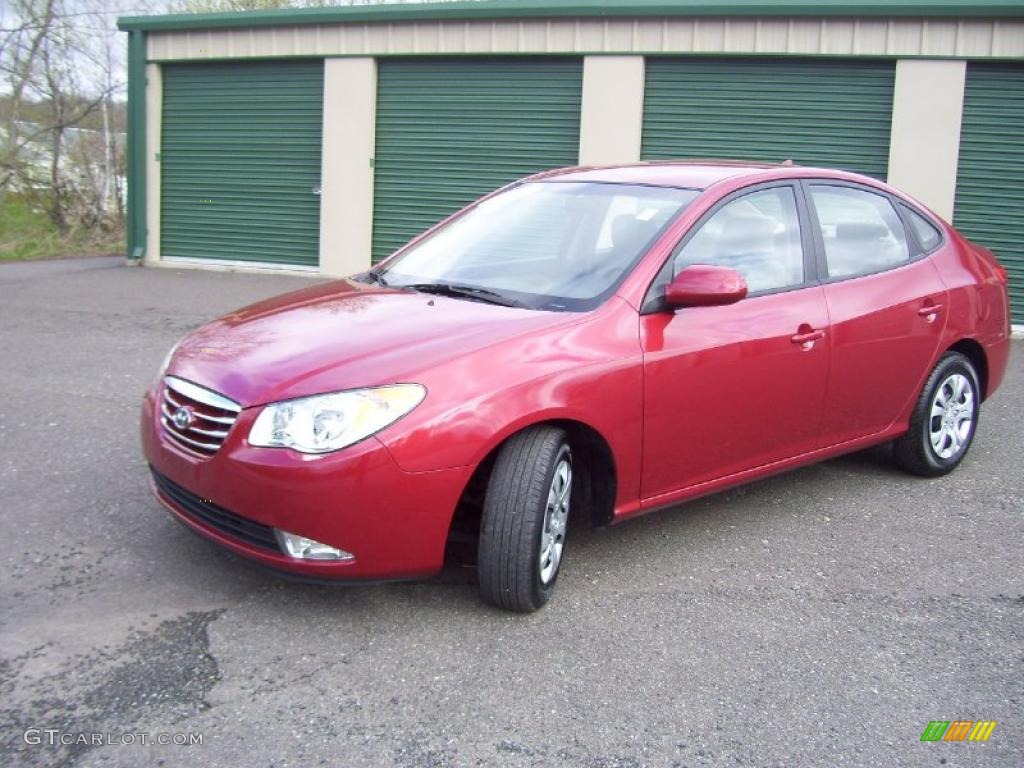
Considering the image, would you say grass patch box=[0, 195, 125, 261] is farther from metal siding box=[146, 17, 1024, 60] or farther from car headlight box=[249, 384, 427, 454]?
car headlight box=[249, 384, 427, 454]

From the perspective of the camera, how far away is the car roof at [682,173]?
15.0 ft

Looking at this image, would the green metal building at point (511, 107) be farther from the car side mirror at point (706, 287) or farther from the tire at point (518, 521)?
the tire at point (518, 521)

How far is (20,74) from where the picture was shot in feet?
67.2

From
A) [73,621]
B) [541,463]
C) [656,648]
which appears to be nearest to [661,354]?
[541,463]

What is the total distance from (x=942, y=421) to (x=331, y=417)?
361 centimetres

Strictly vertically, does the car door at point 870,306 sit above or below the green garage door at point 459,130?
below

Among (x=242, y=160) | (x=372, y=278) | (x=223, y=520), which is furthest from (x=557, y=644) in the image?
(x=242, y=160)

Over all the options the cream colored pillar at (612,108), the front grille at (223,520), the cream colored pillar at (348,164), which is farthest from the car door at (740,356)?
the cream colored pillar at (348,164)

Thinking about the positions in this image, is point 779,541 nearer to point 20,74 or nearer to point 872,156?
point 872,156

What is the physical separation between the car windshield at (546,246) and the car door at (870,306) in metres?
0.91

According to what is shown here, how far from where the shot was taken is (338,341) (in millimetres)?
3615

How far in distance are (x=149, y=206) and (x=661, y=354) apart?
13.2m

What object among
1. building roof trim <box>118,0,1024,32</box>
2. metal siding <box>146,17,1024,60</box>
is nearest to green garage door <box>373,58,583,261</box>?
metal siding <box>146,17,1024,60</box>

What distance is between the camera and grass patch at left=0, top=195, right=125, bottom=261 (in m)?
18.4
